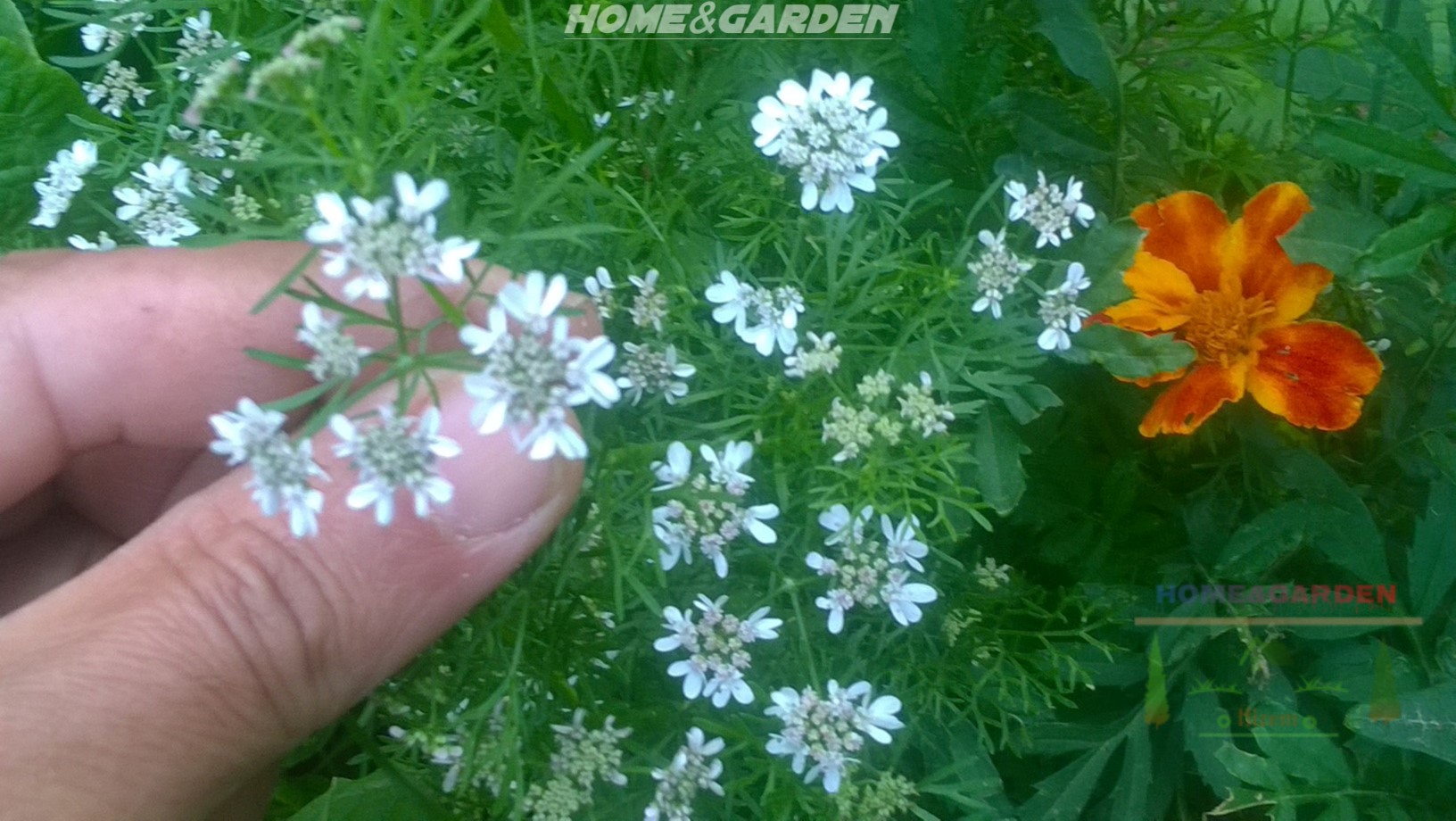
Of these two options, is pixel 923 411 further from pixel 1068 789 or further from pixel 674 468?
pixel 1068 789

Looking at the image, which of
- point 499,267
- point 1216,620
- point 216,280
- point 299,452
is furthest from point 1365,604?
point 216,280

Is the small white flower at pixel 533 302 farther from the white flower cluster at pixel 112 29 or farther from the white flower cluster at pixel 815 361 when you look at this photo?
the white flower cluster at pixel 112 29

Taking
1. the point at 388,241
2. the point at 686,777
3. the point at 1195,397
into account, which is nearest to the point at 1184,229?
the point at 1195,397

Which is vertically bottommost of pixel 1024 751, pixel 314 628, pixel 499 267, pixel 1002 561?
pixel 1024 751

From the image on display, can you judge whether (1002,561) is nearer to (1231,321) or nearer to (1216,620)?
(1216,620)

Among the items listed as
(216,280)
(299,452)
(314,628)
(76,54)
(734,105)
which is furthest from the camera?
(76,54)

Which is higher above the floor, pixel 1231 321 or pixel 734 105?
pixel 734 105
